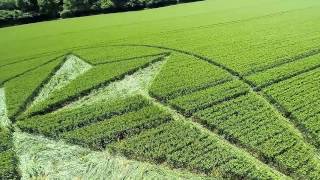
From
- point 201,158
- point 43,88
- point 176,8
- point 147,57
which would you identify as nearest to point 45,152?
point 201,158

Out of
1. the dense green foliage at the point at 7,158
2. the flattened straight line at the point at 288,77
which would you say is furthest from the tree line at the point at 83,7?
the dense green foliage at the point at 7,158

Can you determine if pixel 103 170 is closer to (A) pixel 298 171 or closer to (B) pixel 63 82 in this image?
(A) pixel 298 171

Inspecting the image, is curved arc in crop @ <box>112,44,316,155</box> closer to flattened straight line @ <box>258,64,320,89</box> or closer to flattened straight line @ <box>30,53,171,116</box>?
flattened straight line @ <box>258,64,320,89</box>

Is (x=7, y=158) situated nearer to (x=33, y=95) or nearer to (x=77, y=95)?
(x=77, y=95)

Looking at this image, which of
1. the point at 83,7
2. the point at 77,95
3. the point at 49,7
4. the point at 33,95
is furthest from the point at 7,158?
the point at 49,7

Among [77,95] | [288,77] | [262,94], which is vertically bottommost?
[77,95]

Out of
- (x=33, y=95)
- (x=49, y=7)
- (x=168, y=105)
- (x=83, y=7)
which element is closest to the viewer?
(x=168, y=105)

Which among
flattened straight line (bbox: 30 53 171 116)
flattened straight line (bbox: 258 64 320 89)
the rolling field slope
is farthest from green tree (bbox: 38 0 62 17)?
flattened straight line (bbox: 258 64 320 89)

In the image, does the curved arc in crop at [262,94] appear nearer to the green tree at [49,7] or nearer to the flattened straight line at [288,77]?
the flattened straight line at [288,77]
